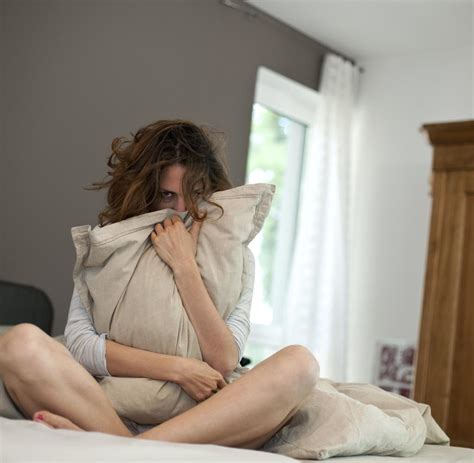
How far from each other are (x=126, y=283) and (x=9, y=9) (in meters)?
1.90

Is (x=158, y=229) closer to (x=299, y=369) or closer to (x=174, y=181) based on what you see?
(x=174, y=181)

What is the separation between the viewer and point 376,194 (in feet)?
16.0

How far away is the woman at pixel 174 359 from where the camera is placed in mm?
1557

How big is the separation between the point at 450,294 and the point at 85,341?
2205mm

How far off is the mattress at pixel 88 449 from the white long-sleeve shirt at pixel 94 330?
357 mm

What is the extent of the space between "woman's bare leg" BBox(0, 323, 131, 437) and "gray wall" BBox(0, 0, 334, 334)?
5.85 feet

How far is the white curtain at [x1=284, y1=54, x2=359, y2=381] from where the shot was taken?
180 inches

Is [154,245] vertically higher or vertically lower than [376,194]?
lower

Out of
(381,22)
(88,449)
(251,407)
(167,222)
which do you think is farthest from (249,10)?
(88,449)

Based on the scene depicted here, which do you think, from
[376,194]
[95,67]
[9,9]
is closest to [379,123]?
[376,194]

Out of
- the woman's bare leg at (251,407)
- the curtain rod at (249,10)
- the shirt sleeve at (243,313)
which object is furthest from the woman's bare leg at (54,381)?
the curtain rod at (249,10)

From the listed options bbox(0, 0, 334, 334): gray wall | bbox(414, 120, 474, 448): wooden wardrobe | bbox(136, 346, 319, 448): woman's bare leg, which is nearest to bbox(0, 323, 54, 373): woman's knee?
bbox(136, 346, 319, 448): woman's bare leg

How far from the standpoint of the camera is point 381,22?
4363 mm

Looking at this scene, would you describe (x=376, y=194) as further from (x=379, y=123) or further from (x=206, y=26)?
(x=206, y=26)
